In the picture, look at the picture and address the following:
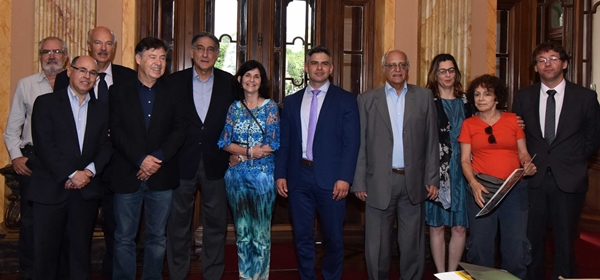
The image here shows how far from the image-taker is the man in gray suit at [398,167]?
390 centimetres

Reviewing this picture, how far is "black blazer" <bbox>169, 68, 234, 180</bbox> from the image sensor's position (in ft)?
13.0

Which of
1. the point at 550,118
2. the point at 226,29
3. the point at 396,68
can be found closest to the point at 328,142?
the point at 396,68

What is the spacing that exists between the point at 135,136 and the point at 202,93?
62 centimetres

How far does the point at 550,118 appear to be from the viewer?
3.87m

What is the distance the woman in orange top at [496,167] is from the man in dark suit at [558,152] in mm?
137

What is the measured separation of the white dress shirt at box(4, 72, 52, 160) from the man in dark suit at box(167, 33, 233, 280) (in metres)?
0.99

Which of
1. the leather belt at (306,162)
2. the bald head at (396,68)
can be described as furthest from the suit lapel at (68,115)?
the bald head at (396,68)

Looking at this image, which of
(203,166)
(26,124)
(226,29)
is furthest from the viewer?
(226,29)

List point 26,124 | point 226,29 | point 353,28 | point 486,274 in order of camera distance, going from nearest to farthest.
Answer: point 486,274 < point 26,124 < point 226,29 < point 353,28

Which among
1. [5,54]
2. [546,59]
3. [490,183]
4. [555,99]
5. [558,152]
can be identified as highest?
[5,54]

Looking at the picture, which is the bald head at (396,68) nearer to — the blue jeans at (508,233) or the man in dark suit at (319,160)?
the man in dark suit at (319,160)

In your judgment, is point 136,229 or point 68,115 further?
point 136,229

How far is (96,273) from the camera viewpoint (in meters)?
4.62

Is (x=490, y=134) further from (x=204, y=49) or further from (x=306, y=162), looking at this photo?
(x=204, y=49)
